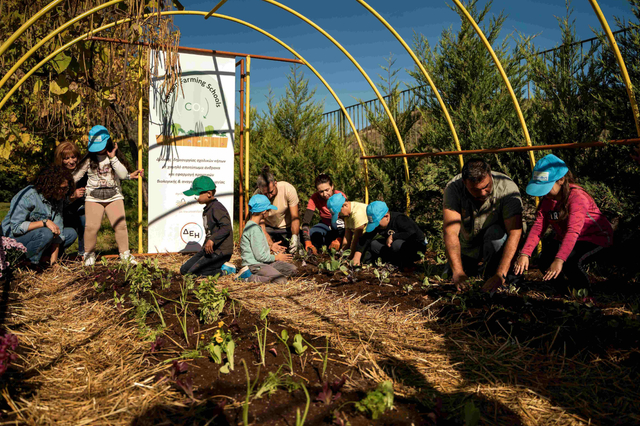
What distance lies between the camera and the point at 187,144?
6492 millimetres

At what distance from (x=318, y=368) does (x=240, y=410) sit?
568mm

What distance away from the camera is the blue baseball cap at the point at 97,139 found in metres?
5.30

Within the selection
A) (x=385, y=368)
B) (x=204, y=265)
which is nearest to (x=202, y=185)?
(x=204, y=265)

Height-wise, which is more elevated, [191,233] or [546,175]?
[546,175]

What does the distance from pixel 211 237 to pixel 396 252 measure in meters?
2.28

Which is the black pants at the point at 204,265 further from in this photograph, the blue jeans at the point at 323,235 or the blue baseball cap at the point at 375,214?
the blue jeans at the point at 323,235

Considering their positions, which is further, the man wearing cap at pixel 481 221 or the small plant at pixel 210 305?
the man wearing cap at pixel 481 221

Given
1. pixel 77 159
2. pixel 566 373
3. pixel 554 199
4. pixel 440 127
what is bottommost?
pixel 566 373

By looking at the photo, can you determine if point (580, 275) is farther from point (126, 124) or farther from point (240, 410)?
point (126, 124)

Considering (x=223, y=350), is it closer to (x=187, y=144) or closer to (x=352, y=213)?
(x=352, y=213)

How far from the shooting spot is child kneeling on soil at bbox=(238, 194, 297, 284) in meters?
4.82

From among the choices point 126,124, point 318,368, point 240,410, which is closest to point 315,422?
point 240,410

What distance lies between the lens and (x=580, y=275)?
383 centimetres

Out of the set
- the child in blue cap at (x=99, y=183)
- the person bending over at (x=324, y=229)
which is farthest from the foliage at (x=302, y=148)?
the child in blue cap at (x=99, y=183)
